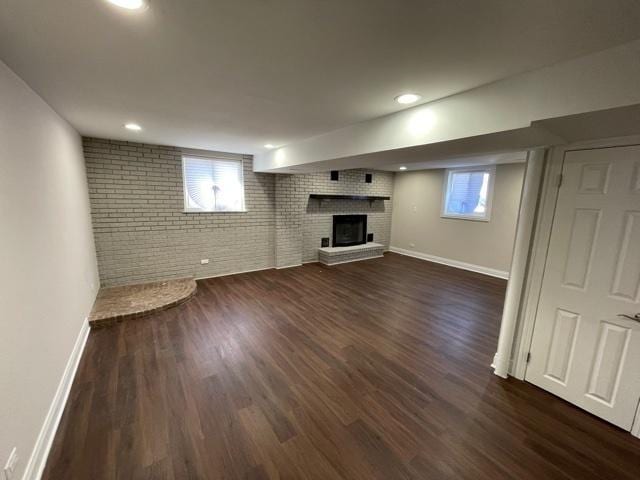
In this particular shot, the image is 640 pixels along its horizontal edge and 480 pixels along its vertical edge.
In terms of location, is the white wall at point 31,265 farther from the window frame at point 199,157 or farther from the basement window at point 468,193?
the basement window at point 468,193

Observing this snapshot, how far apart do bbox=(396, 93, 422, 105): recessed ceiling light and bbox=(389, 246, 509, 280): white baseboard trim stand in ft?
15.9

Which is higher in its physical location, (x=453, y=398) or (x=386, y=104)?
(x=386, y=104)

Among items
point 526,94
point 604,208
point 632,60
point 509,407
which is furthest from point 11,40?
point 509,407

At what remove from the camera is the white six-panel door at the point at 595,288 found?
1748 mm

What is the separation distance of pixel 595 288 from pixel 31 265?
3.99 meters

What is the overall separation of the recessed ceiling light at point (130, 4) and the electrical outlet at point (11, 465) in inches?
85.3

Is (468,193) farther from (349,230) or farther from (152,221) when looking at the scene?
(152,221)

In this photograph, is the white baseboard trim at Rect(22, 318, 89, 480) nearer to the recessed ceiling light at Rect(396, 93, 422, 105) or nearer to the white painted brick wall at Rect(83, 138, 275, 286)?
the white painted brick wall at Rect(83, 138, 275, 286)

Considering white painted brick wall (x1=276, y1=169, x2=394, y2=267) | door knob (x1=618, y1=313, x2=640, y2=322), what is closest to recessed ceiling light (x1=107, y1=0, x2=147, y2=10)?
door knob (x1=618, y1=313, x2=640, y2=322)

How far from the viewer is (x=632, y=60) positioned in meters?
1.15

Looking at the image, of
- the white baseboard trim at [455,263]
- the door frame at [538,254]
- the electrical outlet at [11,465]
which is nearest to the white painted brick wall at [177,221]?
the white baseboard trim at [455,263]

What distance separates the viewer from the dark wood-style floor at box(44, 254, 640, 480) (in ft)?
5.08

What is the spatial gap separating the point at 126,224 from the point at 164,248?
66 cm

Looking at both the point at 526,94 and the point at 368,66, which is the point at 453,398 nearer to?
the point at 526,94
